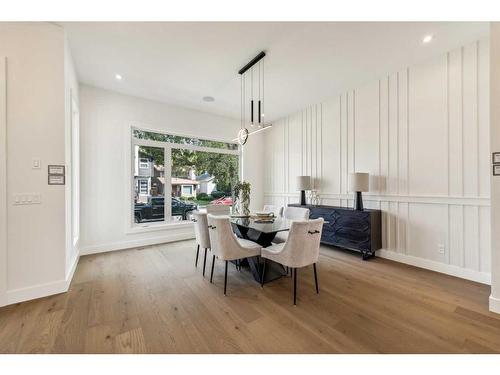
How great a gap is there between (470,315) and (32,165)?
182 inches

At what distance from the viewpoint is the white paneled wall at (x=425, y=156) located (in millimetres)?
2748

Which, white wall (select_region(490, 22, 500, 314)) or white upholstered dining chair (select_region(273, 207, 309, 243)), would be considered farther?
white upholstered dining chair (select_region(273, 207, 309, 243))

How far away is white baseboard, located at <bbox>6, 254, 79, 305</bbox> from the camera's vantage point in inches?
88.6

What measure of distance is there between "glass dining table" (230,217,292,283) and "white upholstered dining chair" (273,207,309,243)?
432mm

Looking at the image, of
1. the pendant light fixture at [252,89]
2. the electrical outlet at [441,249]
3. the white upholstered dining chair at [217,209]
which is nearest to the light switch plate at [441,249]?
the electrical outlet at [441,249]

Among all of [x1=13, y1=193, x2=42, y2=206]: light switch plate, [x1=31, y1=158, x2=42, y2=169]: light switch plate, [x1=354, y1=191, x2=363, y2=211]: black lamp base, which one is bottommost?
[x1=354, y1=191, x2=363, y2=211]: black lamp base

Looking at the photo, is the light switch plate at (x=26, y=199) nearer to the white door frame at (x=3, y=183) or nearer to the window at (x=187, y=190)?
the white door frame at (x=3, y=183)

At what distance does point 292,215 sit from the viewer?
12.5 ft

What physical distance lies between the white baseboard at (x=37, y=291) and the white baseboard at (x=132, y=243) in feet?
4.93

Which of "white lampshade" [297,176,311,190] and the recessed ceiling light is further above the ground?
the recessed ceiling light

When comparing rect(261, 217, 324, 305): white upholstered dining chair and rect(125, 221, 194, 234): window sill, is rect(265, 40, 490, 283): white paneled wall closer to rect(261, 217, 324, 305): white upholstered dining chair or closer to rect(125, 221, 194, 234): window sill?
rect(261, 217, 324, 305): white upholstered dining chair

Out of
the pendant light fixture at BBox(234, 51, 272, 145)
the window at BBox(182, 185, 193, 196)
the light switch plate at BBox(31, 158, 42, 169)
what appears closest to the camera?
the light switch plate at BBox(31, 158, 42, 169)

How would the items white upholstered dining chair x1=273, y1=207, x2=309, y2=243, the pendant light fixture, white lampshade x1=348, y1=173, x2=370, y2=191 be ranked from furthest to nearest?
1. white lampshade x1=348, y1=173, x2=370, y2=191
2. white upholstered dining chair x1=273, y1=207, x2=309, y2=243
3. the pendant light fixture

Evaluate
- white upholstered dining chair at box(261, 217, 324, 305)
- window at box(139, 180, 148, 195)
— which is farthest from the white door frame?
white upholstered dining chair at box(261, 217, 324, 305)
